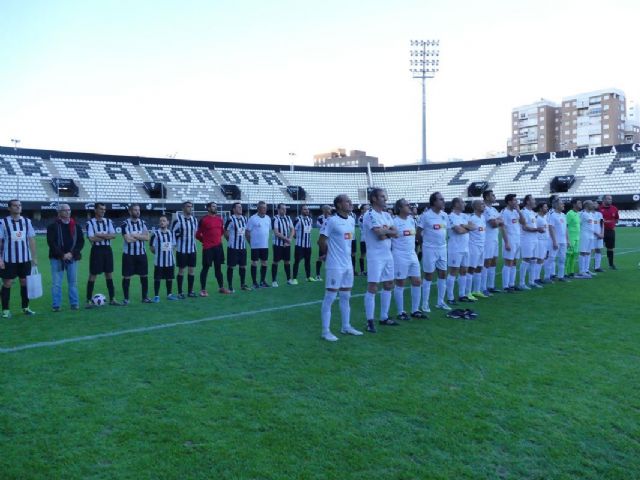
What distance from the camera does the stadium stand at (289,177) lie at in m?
43.8

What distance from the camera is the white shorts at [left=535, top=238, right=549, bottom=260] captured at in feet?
37.3

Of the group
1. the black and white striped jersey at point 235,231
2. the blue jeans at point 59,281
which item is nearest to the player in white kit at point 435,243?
the black and white striped jersey at point 235,231

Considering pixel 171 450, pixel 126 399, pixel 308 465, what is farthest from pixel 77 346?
pixel 308 465

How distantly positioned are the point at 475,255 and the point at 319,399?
6277 mm

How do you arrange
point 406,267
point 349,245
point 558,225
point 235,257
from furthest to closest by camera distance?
1. point 558,225
2. point 235,257
3. point 406,267
4. point 349,245

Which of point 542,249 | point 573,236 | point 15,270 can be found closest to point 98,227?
point 15,270

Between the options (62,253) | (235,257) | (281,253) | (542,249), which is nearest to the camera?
(62,253)

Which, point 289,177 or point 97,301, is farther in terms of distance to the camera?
point 289,177

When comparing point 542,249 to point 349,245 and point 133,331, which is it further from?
point 133,331

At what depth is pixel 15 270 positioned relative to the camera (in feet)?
28.1

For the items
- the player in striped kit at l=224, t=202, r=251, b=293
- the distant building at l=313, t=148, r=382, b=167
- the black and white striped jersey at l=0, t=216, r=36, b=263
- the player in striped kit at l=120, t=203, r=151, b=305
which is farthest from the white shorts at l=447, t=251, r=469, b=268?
the distant building at l=313, t=148, r=382, b=167

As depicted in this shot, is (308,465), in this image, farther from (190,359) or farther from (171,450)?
(190,359)

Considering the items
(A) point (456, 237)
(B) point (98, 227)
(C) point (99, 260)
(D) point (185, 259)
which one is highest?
(B) point (98, 227)

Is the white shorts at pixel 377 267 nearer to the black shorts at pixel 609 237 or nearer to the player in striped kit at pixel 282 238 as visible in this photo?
the player in striped kit at pixel 282 238
